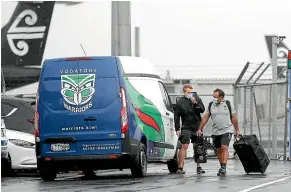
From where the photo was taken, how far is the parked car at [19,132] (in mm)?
17859

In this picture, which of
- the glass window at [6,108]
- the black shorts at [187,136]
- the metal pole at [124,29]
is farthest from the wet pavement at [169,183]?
the metal pole at [124,29]

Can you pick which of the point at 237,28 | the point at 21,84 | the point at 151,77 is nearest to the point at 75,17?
the point at 21,84

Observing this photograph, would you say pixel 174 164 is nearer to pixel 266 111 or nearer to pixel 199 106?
pixel 199 106

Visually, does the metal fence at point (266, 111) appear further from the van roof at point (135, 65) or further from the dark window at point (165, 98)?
the van roof at point (135, 65)

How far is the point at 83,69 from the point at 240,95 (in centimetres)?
1056

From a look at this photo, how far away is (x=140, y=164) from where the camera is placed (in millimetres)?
15914

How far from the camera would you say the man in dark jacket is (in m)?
17.7

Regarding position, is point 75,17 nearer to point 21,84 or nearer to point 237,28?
point 21,84

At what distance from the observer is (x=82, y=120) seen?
1560 cm

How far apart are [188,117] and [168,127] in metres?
0.50

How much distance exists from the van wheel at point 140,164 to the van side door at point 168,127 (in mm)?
1119

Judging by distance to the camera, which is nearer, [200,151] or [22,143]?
[200,151]

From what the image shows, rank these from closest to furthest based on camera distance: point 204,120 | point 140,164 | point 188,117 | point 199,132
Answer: point 140,164 → point 204,120 → point 199,132 → point 188,117

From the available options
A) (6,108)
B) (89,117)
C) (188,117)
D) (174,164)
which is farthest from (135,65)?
(6,108)
